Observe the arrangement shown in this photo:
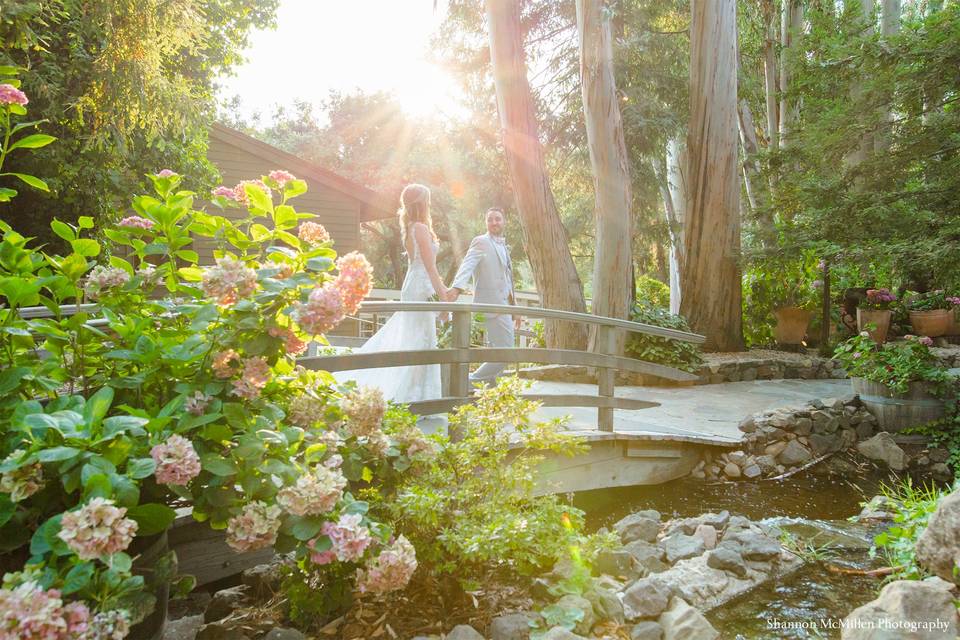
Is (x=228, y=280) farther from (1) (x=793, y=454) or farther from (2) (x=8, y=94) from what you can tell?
(1) (x=793, y=454)

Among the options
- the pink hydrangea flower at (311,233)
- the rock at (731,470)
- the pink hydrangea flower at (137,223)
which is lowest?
the rock at (731,470)

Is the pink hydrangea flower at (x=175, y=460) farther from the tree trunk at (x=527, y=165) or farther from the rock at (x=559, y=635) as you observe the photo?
the tree trunk at (x=527, y=165)

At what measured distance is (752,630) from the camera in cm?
301

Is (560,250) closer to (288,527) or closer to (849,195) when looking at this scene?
(849,195)

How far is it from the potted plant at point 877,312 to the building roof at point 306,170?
33.1 ft

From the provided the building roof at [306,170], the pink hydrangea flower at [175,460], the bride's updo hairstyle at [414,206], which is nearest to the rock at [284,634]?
the pink hydrangea flower at [175,460]

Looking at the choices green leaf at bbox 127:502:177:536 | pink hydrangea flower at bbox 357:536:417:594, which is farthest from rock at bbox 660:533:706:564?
green leaf at bbox 127:502:177:536

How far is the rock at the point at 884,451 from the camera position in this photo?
21.2 ft

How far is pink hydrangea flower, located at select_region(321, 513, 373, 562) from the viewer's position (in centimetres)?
185

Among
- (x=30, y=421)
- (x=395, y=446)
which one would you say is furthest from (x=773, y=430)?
(x=30, y=421)

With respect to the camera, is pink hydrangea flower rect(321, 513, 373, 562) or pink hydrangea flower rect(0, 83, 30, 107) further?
pink hydrangea flower rect(0, 83, 30, 107)

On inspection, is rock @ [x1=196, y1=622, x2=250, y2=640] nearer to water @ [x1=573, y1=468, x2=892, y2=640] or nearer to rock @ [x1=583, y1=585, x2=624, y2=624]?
rock @ [x1=583, y1=585, x2=624, y2=624]

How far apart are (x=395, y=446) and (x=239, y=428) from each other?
2.60 feet

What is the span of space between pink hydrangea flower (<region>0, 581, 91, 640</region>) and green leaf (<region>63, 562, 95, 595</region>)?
1.9 inches
